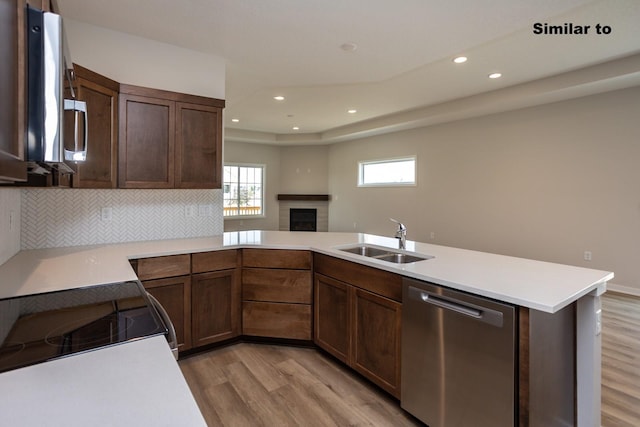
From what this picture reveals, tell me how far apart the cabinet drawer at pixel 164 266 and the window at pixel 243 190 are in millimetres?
6217

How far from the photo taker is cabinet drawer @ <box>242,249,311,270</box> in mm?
2740

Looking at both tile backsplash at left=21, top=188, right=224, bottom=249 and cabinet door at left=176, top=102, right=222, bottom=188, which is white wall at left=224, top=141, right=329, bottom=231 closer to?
tile backsplash at left=21, top=188, right=224, bottom=249

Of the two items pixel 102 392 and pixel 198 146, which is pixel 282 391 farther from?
pixel 198 146

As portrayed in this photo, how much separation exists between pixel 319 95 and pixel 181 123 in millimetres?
2843

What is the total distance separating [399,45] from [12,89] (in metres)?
3.23

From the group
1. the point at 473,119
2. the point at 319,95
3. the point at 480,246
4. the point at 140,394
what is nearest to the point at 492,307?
the point at 140,394

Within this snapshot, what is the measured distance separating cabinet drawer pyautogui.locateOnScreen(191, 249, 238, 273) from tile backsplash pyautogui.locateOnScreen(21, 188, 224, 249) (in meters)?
0.69

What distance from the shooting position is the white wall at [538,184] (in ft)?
14.2

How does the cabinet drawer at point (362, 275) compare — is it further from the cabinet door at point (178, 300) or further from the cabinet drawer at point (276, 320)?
the cabinet door at point (178, 300)

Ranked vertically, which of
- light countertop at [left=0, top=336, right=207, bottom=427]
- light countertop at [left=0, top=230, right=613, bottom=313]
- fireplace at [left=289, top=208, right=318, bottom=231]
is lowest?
light countertop at [left=0, top=336, right=207, bottom=427]

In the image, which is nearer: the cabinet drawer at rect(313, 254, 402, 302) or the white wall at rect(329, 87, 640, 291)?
the cabinet drawer at rect(313, 254, 402, 302)

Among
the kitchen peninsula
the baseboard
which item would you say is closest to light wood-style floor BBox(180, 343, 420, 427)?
the kitchen peninsula

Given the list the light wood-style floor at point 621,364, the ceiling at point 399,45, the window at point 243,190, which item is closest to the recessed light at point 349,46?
the ceiling at point 399,45

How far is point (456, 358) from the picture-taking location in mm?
1646
